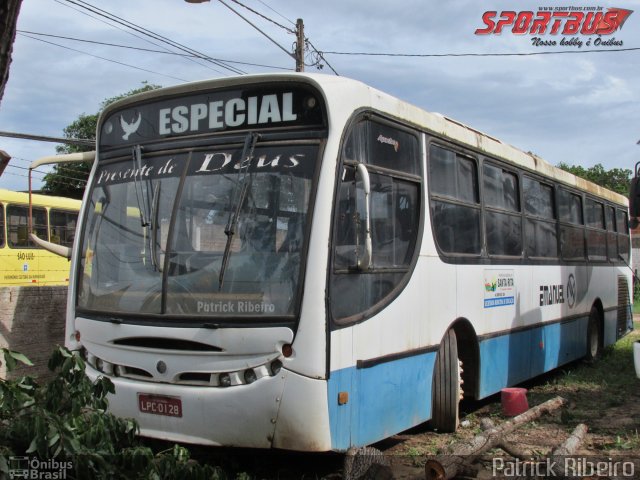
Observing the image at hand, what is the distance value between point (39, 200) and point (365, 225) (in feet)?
52.8

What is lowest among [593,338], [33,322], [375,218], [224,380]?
[593,338]

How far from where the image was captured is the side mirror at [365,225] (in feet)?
15.5

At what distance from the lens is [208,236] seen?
4.87 m

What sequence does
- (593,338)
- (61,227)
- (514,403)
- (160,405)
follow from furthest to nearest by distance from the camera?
(61,227), (593,338), (514,403), (160,405)

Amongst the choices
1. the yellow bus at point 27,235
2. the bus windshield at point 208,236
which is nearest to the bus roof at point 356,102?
the bus windshield at point 208,236

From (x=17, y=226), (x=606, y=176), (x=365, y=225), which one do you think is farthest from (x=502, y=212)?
(x=606, y=176)

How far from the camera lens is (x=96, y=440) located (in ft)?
11.5

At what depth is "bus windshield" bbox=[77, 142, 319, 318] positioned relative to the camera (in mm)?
4605

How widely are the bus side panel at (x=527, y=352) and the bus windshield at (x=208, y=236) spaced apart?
311 cm

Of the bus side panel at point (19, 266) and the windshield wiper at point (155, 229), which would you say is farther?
the bus side panel at point (19, 266)

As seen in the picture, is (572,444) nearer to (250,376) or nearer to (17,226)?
(250,376)

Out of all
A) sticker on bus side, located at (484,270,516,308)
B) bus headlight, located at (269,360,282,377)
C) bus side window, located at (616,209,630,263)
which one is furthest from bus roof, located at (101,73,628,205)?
bus side window, located at (616,209,630,263)

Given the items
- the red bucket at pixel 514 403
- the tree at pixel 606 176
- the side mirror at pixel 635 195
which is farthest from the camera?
the tree at pixel 606 176

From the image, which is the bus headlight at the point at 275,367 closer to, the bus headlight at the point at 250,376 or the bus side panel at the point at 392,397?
the bus headlight at the point at 250,376
